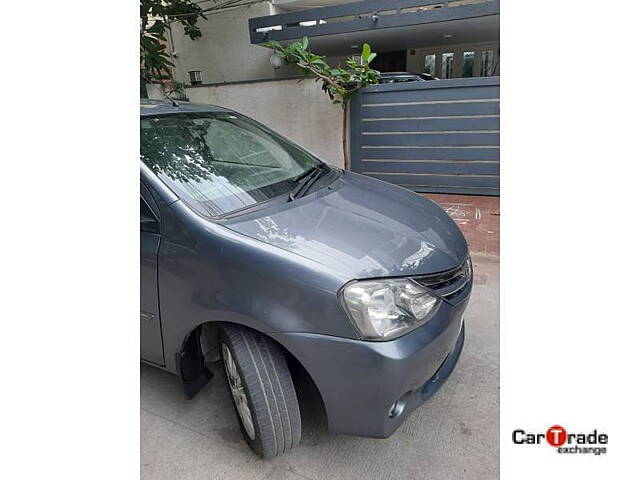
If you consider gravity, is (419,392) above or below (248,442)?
above

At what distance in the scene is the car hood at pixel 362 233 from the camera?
1619 millimetres

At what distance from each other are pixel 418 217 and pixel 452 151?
3.96 meters

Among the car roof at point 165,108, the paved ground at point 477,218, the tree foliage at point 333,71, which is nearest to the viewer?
the car roof at point 165,108

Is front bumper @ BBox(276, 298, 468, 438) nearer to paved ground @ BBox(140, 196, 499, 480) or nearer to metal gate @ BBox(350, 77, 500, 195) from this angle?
paved ground @ BBox(140, 196, 499, 480)

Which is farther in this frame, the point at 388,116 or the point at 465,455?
the point at 388,116

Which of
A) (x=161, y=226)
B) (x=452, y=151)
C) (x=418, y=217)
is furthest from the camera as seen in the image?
(x=452, y=151)

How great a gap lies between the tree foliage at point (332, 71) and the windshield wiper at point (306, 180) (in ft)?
10.7

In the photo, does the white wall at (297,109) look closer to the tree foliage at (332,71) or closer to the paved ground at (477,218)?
the tree foliage at (332,71)

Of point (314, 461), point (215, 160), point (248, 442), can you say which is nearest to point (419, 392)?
point (314, 461)

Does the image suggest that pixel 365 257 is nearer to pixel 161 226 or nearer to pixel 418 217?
pixel 418 217

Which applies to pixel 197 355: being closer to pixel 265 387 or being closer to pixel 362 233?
pixel 265 387

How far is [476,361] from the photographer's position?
2461mm

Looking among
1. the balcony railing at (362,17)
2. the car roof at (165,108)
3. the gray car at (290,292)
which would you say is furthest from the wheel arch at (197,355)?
the balcony railing at (362,17)

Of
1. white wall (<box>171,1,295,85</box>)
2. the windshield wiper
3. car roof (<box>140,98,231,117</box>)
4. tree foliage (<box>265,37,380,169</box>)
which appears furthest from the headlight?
white wall (<box>171,1,295,85</box>)
